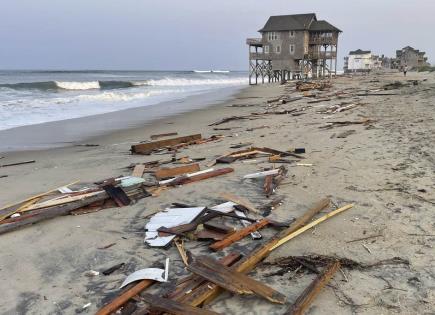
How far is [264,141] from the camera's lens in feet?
35.4

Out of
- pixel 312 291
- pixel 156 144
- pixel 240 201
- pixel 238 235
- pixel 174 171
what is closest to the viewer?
pixel 312 291

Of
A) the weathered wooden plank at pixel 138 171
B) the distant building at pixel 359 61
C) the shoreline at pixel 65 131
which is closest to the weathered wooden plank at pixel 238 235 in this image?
the weathered wooden plank at pixel 138 171

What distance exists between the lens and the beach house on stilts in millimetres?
54500

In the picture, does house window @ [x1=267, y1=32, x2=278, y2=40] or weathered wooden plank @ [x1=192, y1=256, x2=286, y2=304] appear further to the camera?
house window @ [x1=267, y1=32, x2=278, y2=40]

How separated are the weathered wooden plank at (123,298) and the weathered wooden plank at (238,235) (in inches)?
36.3

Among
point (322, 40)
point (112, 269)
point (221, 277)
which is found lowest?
point (112, 269)

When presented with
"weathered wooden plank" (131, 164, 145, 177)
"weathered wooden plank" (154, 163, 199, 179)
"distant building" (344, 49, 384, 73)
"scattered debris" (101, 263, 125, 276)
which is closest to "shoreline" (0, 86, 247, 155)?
"weathered wooden plank" (131, 164, 145, 177)

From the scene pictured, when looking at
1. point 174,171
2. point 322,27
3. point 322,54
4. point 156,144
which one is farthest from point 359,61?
point 174,171

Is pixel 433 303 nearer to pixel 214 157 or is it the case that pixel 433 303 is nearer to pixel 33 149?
pixel 214 157

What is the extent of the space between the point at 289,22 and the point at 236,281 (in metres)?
56.2

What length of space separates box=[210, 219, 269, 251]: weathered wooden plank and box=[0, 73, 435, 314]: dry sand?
90 millimetres

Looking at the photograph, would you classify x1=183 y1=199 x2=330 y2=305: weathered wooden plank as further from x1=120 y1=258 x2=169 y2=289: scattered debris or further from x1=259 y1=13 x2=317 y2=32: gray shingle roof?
x1=259 y1=13 x2=317 y2=32: gray shingle roof

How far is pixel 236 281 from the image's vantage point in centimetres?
356

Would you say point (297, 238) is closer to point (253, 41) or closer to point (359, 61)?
point (253, 41)
